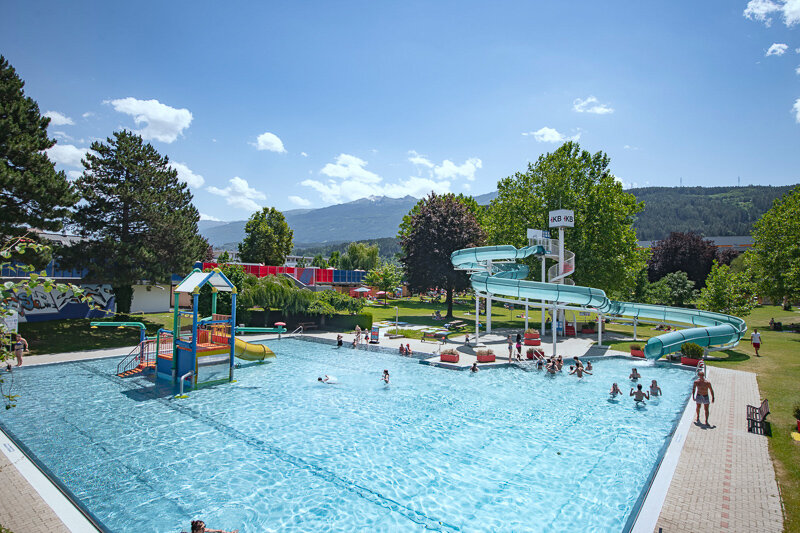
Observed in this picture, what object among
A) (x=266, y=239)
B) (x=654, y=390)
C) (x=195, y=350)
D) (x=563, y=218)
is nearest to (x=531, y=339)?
(x=563, y=218)

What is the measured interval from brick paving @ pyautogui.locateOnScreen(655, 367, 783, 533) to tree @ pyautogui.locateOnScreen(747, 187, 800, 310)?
2660 cm

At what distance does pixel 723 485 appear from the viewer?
923 cm

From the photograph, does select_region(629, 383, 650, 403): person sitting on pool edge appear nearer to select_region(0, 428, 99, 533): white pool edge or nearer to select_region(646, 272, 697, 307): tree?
select_region(0, 428, 99, 533): white pool edge

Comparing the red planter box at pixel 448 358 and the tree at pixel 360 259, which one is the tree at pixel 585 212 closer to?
the red planter box at pixel 448 358

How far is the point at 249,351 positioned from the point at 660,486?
66.4 ft

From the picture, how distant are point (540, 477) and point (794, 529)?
15.9 feet

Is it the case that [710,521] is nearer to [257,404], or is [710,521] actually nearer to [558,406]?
[558,406]

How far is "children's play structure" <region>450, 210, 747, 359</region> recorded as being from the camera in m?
23.4

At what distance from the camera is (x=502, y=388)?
19.0m

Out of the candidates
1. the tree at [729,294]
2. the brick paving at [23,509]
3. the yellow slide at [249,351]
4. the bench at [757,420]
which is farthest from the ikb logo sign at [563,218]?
the brick paving at [23,509]

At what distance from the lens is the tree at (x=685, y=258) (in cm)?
6053

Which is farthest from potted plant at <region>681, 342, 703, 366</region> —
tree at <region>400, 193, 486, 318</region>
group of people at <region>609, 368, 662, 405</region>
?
tree at <region>400, 193, 486, 318</region>

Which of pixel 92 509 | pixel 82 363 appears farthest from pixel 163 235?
pixel 92 509

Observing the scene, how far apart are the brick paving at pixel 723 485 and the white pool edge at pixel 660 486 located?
98mm
